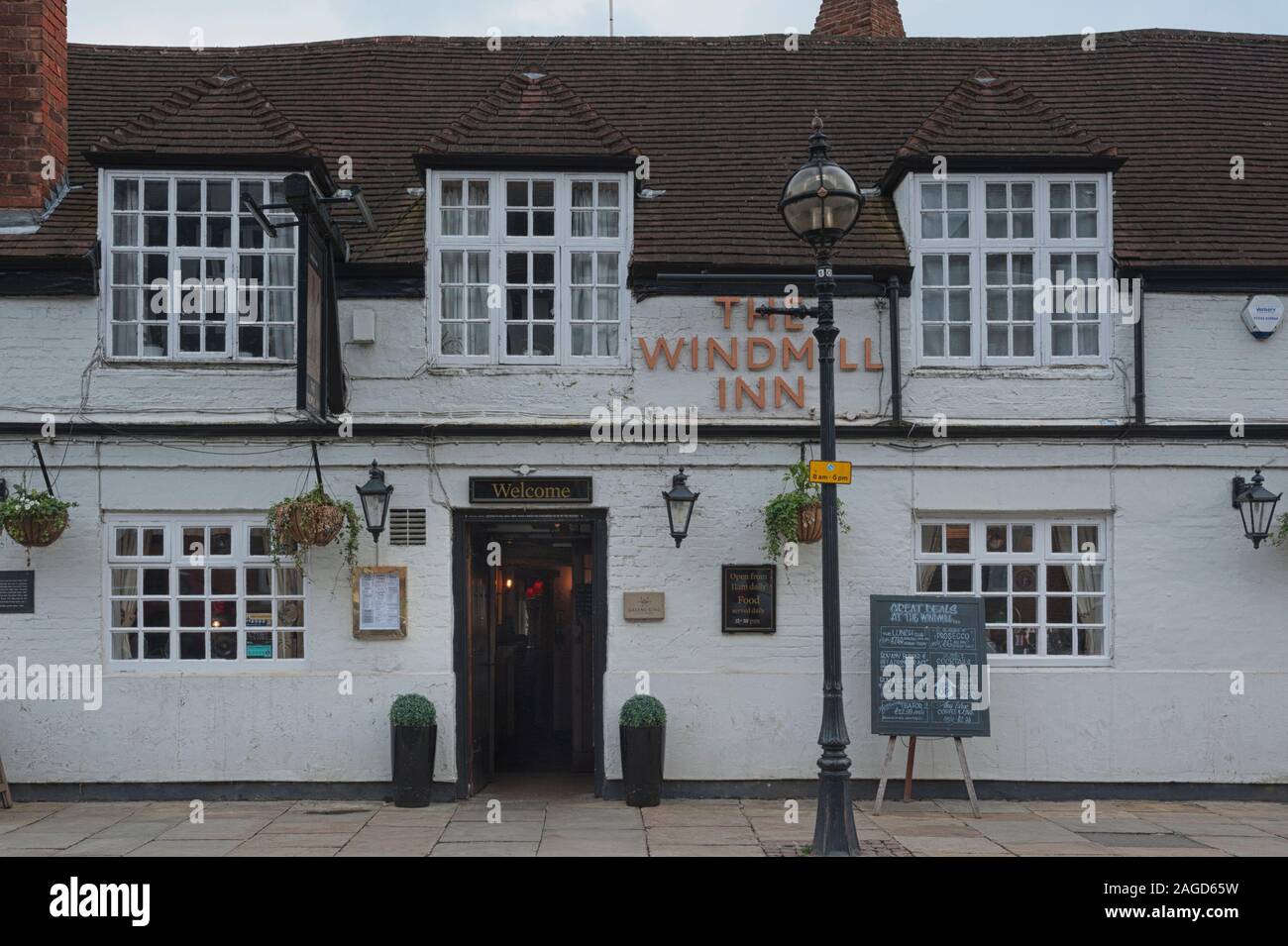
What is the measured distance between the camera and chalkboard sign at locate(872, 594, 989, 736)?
10.8m

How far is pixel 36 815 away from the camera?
1050cm

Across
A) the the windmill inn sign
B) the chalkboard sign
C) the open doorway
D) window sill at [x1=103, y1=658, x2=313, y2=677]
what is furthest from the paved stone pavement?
the the windmill inn sign

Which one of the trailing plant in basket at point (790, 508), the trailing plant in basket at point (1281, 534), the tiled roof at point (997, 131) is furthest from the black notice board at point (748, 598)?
the trailing plant in basket at point (1281, 534)

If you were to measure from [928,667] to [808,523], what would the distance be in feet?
5.29

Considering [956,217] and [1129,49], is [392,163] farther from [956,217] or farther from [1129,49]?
[1129,49]

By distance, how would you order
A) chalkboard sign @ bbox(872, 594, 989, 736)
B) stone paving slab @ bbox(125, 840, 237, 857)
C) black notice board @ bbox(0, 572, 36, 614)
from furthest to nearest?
black notice board @ bbox(0, 572, 36, 614) < chalkboard sign @ bbox(872, 594, 989, 736) < stone paving slab @ bbox(125, 840, 237, 857)

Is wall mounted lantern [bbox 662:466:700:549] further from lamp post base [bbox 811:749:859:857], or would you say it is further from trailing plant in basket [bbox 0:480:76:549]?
trailing plant in basket [bbox 0:480:76:549]

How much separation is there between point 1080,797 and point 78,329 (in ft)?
32.4

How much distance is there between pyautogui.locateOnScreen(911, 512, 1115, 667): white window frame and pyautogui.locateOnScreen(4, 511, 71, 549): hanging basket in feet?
24.6

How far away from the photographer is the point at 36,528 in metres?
10.7

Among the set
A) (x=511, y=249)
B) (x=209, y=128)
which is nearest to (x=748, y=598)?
(x=511, y=249)

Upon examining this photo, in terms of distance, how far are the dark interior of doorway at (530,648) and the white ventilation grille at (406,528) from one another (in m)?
0.49

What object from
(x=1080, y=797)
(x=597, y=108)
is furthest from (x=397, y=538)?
(x=1080, y=797)

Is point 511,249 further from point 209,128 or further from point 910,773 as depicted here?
point 910,773
